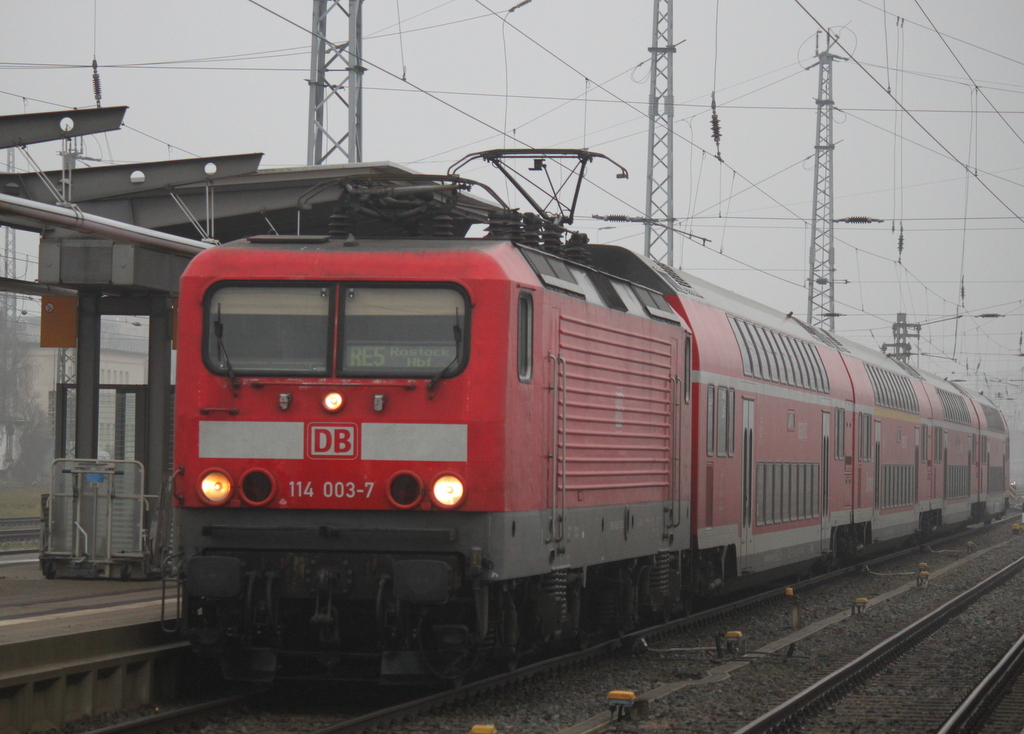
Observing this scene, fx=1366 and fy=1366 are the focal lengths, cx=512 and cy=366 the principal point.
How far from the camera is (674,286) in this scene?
1475 cm

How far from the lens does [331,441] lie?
9195mm

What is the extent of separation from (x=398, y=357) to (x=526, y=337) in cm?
94

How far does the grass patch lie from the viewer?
3806cm

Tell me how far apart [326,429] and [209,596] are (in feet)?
4.37

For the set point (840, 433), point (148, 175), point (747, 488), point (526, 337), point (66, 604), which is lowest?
point (66, 604)

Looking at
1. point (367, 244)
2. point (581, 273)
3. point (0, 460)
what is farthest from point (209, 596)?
point (0, 460)

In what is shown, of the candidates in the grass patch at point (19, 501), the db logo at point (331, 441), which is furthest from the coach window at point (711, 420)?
the grass patch at point (19, 501)

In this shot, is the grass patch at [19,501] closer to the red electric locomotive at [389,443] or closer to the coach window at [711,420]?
the coach window at [711,420]

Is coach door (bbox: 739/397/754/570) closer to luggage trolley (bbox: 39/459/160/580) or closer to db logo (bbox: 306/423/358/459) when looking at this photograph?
luggage trolley (bbox: 39/459/160/580)

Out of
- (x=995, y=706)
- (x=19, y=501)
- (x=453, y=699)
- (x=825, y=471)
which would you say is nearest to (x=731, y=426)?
(x=995, y=706)

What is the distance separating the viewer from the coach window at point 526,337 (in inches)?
374

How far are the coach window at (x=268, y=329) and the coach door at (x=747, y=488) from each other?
26.5 feet

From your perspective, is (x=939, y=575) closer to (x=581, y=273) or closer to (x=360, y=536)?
(x=581, y=273)

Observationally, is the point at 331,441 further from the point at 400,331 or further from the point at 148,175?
the point at 148,175
